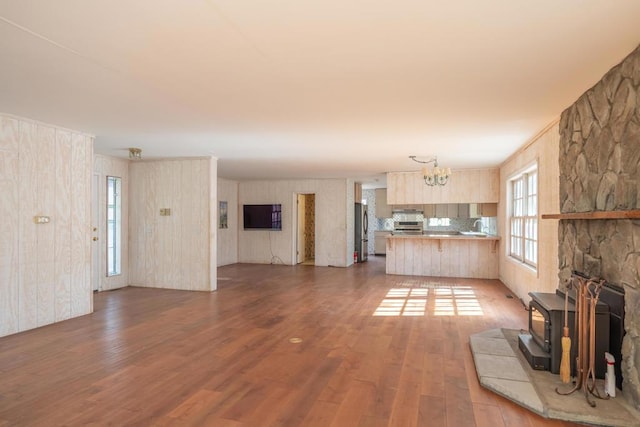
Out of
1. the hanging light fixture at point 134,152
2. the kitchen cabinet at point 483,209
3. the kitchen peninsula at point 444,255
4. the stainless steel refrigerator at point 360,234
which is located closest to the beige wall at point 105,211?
the hanging light fixture at point 134,152

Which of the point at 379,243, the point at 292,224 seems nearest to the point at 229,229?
the point at 292,224

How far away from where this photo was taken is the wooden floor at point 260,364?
8.43 ft

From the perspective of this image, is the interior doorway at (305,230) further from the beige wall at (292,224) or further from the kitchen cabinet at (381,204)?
the kitchen cabinet at (381,204)

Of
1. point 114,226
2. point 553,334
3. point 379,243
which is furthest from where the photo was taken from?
point 379,243

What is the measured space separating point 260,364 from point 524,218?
487cm

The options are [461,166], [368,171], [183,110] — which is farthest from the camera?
[368,171]

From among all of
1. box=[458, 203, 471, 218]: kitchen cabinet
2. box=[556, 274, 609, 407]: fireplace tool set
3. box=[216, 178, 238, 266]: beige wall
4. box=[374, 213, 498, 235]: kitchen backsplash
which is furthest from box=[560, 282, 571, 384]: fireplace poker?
box=[216, 178, 238, 266]: beige wall

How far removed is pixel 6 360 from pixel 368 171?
720 centimetres

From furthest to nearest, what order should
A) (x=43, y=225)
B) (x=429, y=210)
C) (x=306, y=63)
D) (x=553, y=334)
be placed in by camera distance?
(x=429, y=210) < (x=43, y=225) < (x=553, y=334) < (x=306, y=63)

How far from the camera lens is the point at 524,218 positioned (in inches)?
240

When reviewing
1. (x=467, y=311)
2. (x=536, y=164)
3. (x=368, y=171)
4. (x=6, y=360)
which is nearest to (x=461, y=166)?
(x=368, y=171)

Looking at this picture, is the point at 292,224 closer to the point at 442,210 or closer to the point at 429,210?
the point at 429,210

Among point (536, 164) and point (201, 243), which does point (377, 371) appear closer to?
point (536, 164)

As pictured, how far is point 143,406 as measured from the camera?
2666 mm
